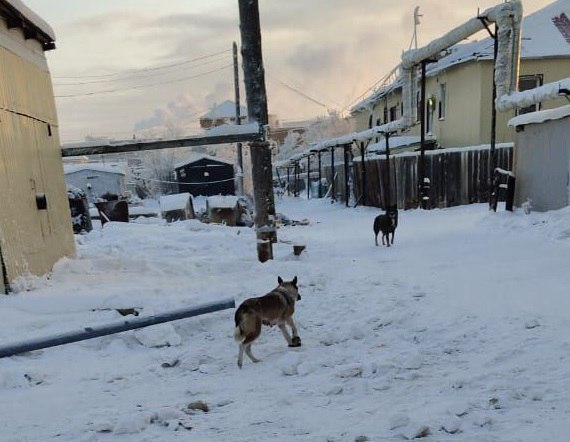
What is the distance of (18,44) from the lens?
27.3 ft

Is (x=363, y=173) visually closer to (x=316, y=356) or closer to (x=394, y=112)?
(x=394, y=112)

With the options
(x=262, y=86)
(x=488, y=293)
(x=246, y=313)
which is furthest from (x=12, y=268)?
(x=488, y=293)

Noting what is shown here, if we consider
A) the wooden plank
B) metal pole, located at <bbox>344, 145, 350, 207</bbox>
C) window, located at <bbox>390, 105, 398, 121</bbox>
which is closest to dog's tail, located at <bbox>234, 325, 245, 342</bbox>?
the wooden plank

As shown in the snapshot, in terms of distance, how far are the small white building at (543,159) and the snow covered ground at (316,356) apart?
2444 millimetres

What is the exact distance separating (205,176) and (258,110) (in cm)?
3808

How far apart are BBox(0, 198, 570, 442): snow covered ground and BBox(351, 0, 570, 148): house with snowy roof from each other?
15.6 metres

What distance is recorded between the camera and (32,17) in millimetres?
8453

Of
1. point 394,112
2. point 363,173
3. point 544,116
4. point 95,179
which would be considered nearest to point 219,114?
point 95,179

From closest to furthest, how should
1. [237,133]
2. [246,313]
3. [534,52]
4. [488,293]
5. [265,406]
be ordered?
1. [265,406]
2. [246,313]
3. [488,293]
4. [237,133]
5. [534,52]

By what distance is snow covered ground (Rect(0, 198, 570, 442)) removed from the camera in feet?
11.6

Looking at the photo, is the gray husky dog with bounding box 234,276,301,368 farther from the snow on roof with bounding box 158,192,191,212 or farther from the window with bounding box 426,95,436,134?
the window with bounding box 426,95,436,134

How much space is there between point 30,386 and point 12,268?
9.48 ft

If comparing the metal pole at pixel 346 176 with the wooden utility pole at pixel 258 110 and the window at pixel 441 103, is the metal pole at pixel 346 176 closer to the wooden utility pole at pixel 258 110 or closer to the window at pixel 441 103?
the window at pixel 441 103

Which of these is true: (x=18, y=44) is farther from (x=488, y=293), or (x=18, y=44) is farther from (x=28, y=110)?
(x=488, y=293)
